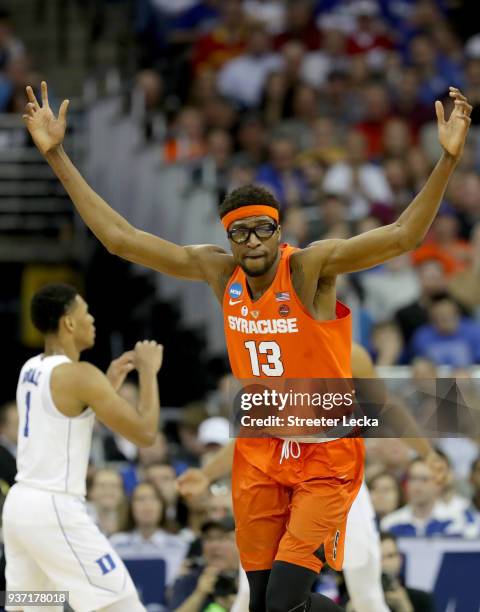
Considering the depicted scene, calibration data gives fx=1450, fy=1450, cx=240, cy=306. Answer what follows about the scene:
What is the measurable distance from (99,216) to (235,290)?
31.8 inches

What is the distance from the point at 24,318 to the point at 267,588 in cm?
944

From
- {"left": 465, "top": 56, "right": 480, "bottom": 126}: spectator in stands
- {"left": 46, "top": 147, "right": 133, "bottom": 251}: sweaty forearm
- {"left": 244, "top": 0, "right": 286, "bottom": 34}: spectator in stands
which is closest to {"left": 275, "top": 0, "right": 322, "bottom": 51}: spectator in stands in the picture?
{"left": 244, "top": 0, "right": 286, "bottom": 34}: spectator in stands

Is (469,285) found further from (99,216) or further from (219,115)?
(99,216)

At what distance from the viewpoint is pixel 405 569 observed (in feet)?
32.6

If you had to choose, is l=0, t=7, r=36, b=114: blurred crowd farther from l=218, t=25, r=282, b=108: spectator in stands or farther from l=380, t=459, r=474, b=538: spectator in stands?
l=380, t=459, r=474, b=538: spectator in stands

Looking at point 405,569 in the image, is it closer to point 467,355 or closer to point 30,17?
point 467,355

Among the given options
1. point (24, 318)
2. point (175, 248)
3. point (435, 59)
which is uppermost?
point (435, 59)

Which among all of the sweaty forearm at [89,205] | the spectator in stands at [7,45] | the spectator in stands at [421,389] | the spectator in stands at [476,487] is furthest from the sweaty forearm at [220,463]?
the spectator in stands at [7,45]

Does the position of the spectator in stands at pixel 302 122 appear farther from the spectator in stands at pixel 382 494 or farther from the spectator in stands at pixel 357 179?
the spectator in stands at pixel 382 494

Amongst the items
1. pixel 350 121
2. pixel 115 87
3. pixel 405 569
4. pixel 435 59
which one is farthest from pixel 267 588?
pixel 435 59

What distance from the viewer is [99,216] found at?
745 cm

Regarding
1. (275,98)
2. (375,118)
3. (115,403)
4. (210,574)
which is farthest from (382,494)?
(275,98)

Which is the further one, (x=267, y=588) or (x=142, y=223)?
(x=142, y=223)

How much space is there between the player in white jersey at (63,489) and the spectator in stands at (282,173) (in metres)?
7.95
